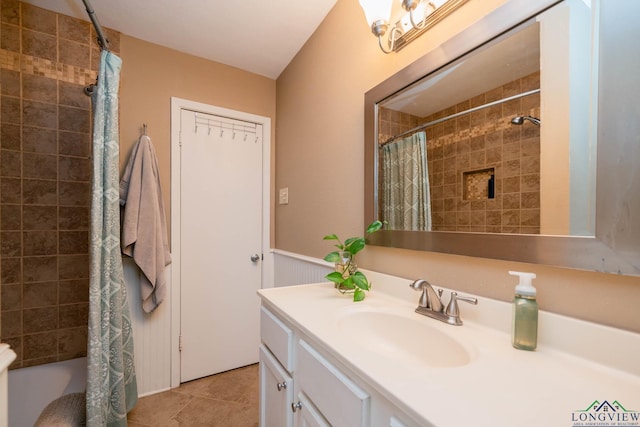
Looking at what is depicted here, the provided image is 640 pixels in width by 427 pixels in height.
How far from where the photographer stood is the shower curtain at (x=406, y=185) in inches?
40.4

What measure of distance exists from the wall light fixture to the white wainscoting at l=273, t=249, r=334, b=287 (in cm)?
117

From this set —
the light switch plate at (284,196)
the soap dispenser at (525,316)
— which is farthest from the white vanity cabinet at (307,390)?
the light switch plate at (284,196)

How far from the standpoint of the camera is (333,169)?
1.54m

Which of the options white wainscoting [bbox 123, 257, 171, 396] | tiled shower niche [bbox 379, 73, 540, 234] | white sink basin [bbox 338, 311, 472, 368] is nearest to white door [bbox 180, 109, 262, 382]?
white wainscoting [bbox 123, 257, 171, 396]

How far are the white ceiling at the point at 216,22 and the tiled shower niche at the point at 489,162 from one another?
115 cm

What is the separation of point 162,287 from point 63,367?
0.72 m

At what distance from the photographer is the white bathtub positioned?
1462 millimetres

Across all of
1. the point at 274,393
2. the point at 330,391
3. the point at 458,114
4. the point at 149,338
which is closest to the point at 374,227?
the point at 458,114

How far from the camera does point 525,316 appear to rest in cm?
63

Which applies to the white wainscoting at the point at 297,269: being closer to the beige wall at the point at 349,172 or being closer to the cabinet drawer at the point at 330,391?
the beige wall at the point at 349,172

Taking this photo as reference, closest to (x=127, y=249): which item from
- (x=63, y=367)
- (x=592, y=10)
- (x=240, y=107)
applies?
(x=63, y=367)

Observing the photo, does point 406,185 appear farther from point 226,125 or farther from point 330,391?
point 226,125

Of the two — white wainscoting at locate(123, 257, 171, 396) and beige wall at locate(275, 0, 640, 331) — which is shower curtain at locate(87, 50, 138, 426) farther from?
beige wall at locate(275, 0, 640, 331)

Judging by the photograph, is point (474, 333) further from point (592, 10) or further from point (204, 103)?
point (204, 103)
